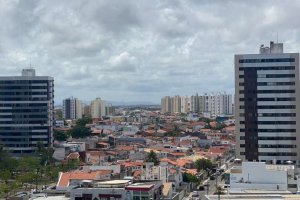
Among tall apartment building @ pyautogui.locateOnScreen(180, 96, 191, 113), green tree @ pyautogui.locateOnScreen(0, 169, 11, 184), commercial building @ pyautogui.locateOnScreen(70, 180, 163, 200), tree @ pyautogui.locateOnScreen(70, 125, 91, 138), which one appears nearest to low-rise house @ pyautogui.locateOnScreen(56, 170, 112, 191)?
commercial building @ pyautogui.locateOnScreen(70, 180, 163, 200)

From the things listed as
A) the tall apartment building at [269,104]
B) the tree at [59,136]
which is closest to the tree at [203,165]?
the tall apartment building at [269,104]

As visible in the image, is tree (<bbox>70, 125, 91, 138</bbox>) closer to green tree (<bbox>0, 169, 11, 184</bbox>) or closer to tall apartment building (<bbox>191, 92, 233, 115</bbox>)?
green tree (<bbox>0, 169, 11, 184</bbox>)

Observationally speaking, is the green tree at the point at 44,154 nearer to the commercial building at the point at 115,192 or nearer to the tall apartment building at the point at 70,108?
the commercial building at the point at 115,192

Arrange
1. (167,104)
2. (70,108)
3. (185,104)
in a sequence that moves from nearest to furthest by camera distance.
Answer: (70,108) → (185,104) → (167,104)

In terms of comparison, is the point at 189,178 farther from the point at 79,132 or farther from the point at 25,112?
the point at 79,132

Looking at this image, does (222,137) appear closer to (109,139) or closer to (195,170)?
(109,139)

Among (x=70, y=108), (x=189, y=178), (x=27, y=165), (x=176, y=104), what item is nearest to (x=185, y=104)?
(x=176, y=104)

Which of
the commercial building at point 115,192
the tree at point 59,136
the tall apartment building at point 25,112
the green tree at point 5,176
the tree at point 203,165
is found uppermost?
the tall apartment building at point 25,112

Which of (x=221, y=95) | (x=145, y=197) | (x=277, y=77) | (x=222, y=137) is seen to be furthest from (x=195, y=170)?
(x=221, y=95)
